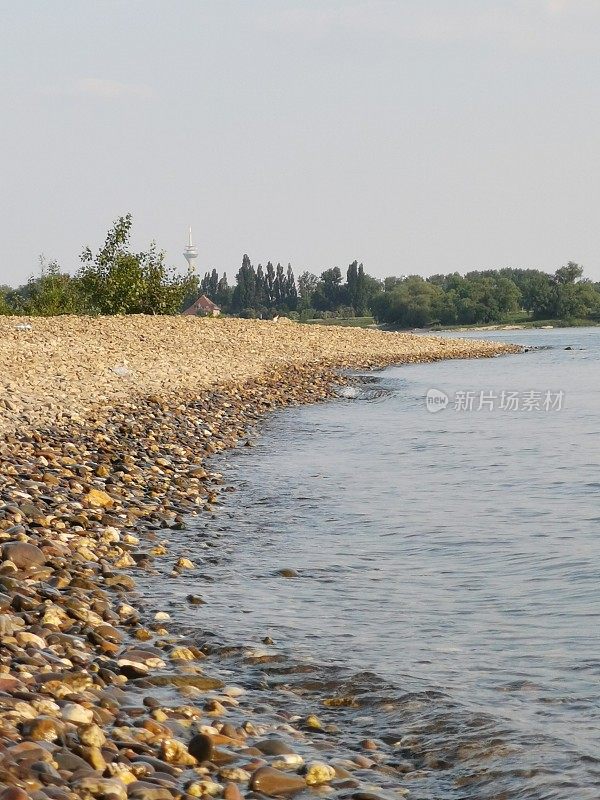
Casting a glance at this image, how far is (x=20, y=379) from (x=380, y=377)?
62.5 feet

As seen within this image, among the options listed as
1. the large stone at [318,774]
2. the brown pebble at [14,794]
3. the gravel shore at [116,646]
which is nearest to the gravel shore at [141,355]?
the gravel shore at [116,646]

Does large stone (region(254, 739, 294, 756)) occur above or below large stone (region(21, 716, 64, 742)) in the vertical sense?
below

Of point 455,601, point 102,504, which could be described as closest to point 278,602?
point 455,601

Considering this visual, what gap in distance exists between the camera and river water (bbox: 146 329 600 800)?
4.92 meters

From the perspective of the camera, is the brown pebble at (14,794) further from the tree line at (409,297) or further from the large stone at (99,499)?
the tree line at (409,297)

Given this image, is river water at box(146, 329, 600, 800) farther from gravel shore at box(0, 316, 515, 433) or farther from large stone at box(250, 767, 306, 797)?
gravel shore at box(0, 316, 515, 433)

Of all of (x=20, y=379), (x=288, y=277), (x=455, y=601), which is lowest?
(x=455, y=601)

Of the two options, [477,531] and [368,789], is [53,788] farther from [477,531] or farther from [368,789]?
[477,531]

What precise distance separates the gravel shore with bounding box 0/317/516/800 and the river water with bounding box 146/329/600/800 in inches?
15.3

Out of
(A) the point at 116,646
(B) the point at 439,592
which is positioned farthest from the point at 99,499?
(A) the point at 116,646

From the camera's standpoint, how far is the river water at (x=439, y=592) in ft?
16.1

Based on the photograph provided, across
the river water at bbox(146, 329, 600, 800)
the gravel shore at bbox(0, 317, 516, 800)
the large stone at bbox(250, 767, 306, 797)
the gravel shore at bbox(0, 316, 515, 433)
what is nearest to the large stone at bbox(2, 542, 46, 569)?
the gravel shore at bbox(0, 317, 516, 800)

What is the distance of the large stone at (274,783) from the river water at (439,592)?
0.53 m

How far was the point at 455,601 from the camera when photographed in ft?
24.5
